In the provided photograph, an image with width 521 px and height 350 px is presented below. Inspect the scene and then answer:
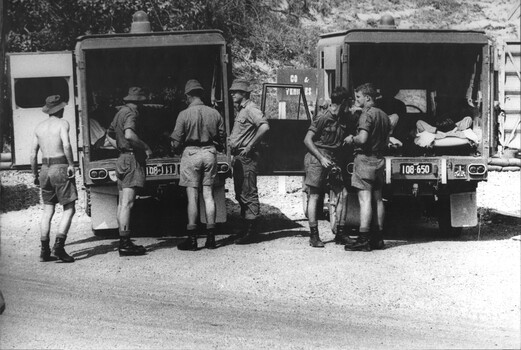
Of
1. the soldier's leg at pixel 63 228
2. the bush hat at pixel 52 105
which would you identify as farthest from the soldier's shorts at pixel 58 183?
the bush hat at pixel 52 105

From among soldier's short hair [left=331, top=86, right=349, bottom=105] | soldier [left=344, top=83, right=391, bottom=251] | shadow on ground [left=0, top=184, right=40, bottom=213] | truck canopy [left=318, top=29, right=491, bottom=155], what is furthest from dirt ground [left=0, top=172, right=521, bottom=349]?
shadow on ground [left=0, top=184, right=40, bottom=213]

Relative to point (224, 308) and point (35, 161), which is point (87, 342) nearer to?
point (224, 308)

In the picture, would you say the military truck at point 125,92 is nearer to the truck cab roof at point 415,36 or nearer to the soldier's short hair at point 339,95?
the soldier's short hair at point 339,95

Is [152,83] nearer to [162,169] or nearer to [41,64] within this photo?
[41,64]

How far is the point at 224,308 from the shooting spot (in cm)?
631

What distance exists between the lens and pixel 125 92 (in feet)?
36.6

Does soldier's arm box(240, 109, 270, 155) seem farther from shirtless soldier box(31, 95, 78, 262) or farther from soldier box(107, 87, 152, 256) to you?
shirtless soldier box(31, 95, 78, 262)

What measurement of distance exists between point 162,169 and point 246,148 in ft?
3.54

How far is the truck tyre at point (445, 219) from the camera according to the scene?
965 cm

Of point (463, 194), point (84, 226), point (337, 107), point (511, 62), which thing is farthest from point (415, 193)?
point (511, 62)

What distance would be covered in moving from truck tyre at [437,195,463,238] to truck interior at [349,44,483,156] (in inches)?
25.6

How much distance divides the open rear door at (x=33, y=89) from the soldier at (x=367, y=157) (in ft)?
12.5

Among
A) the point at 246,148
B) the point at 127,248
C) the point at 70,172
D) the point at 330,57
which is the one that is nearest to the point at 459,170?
the point at 330,57

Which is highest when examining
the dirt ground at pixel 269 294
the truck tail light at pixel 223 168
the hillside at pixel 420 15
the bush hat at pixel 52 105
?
the hillside at pixel 420 15
